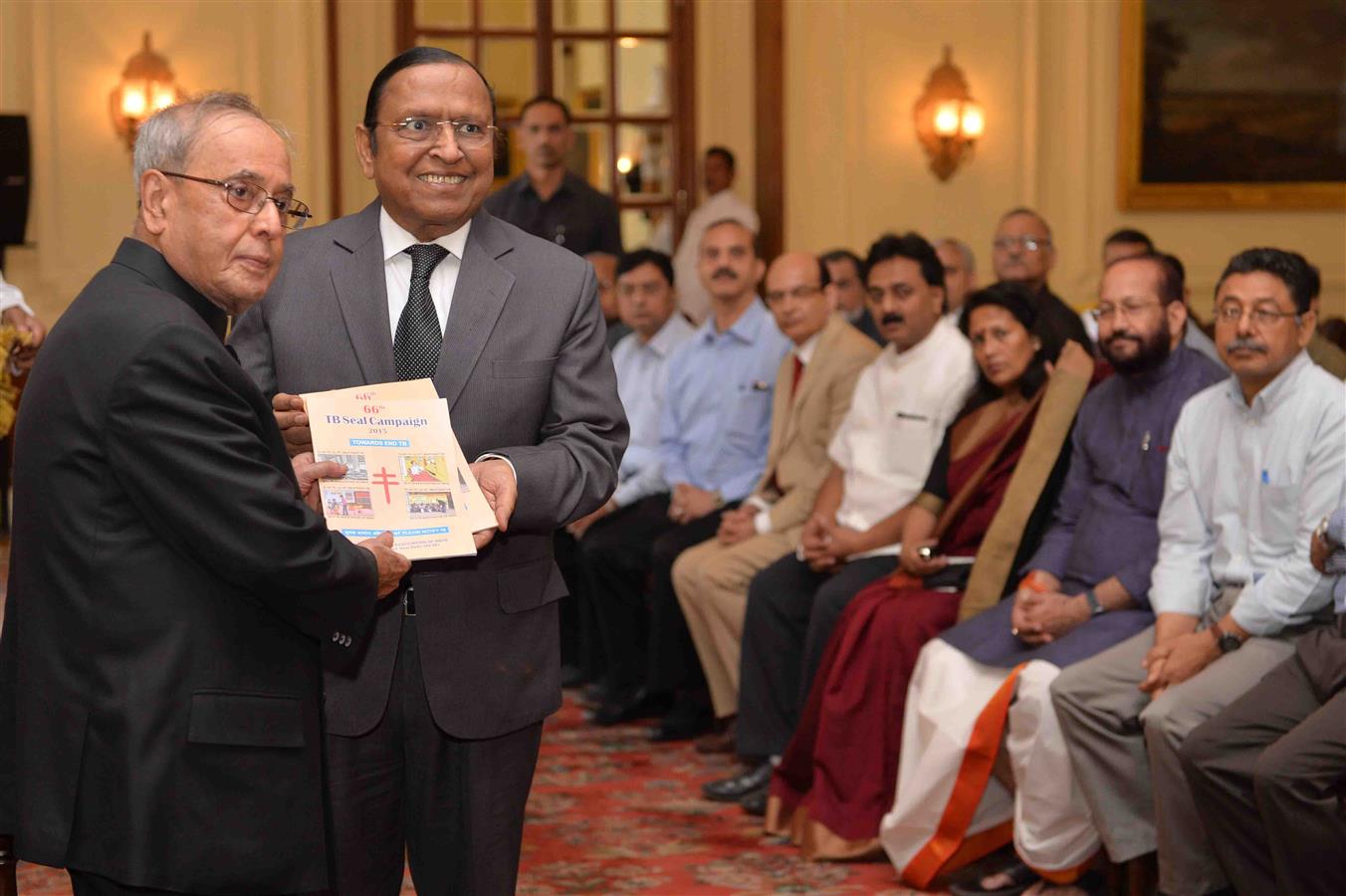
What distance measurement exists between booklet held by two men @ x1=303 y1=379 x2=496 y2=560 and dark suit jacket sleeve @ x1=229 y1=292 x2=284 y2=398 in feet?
0.48

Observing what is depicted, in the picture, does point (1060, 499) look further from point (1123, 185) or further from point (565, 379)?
point (1123, 185)

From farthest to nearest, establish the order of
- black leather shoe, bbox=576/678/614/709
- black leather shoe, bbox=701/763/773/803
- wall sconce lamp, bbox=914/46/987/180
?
1. wall sconce lamp, bbox=914/46/987/180
2. black leather shoe, bbox=576/678/614/709
3. black leather shoe, bbox=701/763/773/803

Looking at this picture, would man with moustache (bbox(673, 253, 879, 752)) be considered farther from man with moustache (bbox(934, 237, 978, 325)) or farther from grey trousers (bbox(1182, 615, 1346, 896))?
grey trousers (bbox(1182, 615, 1346, 896))

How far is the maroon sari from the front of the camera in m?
4.08

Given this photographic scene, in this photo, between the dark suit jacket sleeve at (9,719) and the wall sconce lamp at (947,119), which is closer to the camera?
the dark suit jacket sleeve at (9,719)

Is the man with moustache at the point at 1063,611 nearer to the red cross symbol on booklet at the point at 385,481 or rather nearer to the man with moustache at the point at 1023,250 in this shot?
the man with moustache at the point at 1023,250

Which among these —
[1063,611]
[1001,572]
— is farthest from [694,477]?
[1063,611]

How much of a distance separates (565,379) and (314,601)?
1.75 ft

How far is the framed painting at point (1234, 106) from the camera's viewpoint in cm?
901

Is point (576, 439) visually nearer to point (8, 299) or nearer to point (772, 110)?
point (8, 299)

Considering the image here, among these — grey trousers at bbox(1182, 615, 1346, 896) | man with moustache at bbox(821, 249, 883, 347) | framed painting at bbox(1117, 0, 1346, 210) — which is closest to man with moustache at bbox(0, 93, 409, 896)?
grey trousers at bbox(1182, 615, 1346, 896)

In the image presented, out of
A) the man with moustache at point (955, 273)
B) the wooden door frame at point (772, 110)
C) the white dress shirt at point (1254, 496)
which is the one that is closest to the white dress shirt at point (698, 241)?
the wooden door frame at point (772, 110)

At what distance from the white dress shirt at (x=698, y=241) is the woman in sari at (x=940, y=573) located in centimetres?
413

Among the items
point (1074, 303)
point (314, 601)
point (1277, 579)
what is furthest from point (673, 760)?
point (1074, 303)
